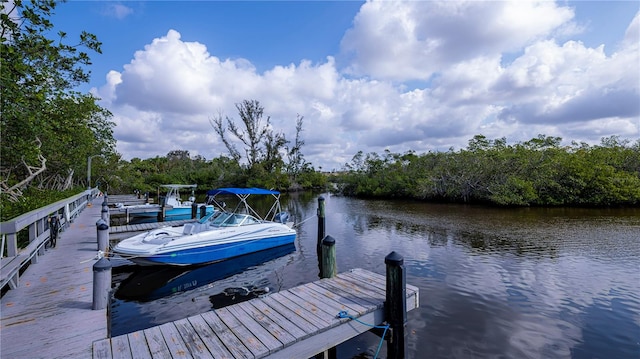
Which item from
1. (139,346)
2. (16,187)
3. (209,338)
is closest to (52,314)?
(139,346)

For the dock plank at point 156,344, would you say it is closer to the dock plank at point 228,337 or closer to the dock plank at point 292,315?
the dock plank at point 228,337

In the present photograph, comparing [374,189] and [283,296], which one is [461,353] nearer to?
[283,296]

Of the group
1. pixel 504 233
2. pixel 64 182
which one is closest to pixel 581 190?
pixel 504 233

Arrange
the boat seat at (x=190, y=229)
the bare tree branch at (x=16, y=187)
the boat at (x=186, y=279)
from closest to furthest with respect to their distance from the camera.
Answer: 1. the boat at (x=186, y=279)
2. the boat seat at (x=190, y=229)
3. the bare tree branch at (x=16, y=187)

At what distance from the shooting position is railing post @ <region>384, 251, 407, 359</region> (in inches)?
174

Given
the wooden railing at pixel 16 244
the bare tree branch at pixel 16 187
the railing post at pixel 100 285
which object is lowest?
the railing post at pixel 100 285

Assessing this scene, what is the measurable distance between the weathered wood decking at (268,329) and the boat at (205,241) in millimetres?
4431

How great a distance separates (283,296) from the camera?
4.97 meters

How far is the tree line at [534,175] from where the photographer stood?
22047 millimetres

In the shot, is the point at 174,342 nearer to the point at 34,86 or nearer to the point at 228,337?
the point at 228,337

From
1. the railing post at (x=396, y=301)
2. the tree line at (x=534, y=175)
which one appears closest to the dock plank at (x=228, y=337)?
the railing post at (x=396, y=301)

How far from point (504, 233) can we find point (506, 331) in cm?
912

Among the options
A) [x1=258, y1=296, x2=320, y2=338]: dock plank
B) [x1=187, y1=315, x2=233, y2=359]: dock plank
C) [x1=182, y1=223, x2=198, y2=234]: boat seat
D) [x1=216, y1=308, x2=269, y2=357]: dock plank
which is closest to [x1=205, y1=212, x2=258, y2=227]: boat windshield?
[x1=182, y1=223, x2=198, y2=234]: boat seat

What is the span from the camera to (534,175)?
79.2 feet
